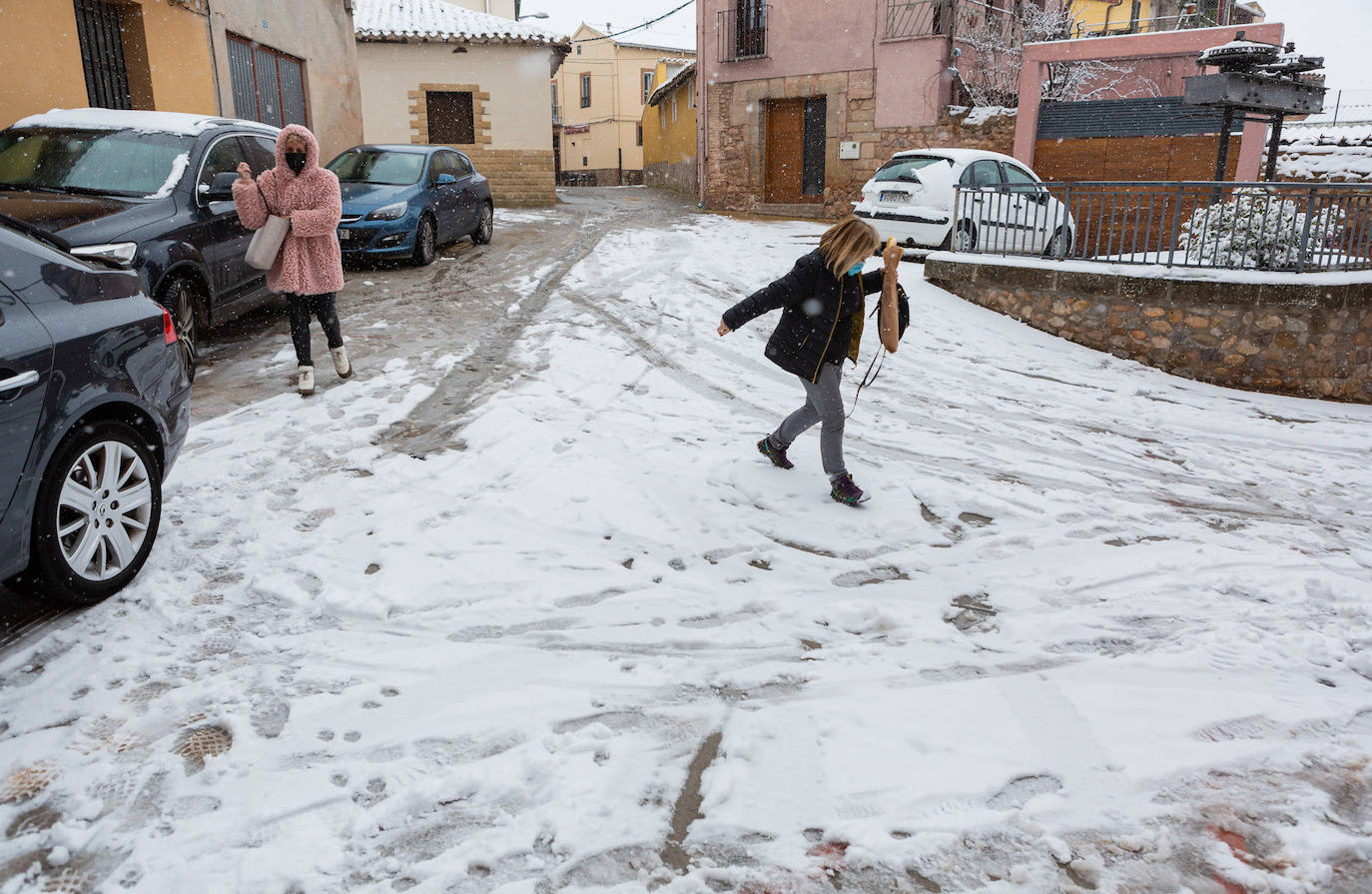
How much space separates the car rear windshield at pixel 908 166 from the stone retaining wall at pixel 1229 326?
3.13 m

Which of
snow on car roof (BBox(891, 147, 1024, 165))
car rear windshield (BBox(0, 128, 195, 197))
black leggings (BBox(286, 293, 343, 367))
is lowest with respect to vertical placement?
black leggings (BBox(286, 293, 343, 367))

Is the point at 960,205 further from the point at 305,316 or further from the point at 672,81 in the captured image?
the point at 672,81

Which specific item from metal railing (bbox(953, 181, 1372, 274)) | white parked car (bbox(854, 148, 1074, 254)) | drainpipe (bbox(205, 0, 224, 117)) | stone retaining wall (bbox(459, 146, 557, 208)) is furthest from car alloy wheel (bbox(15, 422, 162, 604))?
stone retaining wall (bbox(459, 146, 557, 208))

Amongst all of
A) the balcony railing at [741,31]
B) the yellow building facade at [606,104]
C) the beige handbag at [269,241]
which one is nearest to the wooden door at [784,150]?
the balcony railing at [741,31]

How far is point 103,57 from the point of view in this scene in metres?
10.4

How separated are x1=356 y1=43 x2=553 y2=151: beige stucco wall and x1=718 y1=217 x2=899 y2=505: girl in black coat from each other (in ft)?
63.7

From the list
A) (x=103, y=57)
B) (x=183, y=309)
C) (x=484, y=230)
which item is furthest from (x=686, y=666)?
(x=103, y=57)

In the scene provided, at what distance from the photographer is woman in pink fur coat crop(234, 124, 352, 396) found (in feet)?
18.3

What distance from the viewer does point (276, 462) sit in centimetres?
488

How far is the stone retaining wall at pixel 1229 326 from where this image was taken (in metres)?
8.32

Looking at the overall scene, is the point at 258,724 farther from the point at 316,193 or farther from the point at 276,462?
the point at 316,193

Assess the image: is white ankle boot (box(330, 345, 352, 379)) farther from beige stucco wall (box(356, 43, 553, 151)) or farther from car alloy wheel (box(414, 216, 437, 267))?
beige stucco wall (box(356, 43, 553, 151))

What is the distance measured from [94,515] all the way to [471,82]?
2144 cm

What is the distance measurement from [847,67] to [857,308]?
Result: 17.4 m
